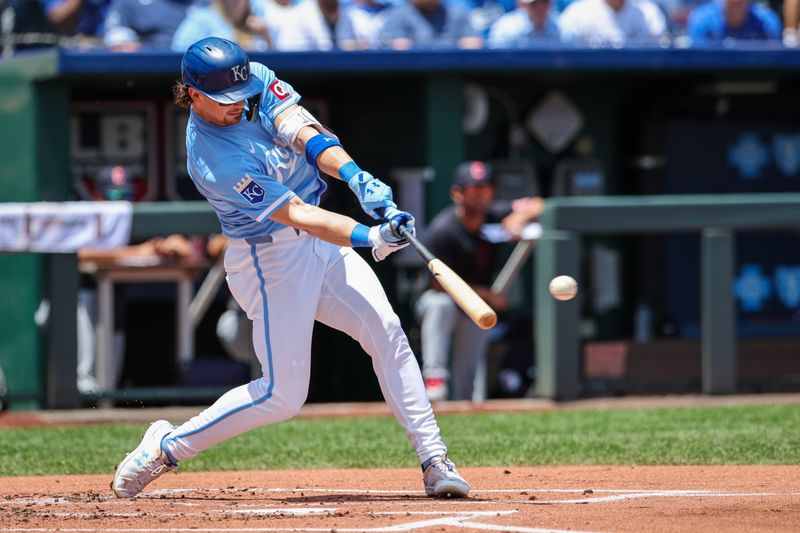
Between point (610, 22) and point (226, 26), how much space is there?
277cm

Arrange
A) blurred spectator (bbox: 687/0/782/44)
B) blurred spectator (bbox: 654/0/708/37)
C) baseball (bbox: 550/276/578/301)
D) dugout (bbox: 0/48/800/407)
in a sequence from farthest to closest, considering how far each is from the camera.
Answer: blurred spectator (bbox: 654/0/708/37)
blurred spectator (bbox: 687/0/782/44)
dugout (bbox: 0/48/800/407)
baseball (bbox: 550/276/578/301)

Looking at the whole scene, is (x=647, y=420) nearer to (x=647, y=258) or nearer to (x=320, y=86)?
(x=647, y=258)

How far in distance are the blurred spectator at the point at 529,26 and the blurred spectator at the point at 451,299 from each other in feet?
4.48

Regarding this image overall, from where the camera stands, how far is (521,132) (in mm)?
11258

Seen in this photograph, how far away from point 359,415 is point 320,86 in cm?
322

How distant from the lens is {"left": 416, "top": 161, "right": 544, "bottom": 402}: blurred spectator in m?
9.37

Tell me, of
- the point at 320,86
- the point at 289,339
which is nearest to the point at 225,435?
the point at 289,339

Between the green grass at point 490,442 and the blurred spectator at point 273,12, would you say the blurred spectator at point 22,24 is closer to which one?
the blurred spectator at point 273,12

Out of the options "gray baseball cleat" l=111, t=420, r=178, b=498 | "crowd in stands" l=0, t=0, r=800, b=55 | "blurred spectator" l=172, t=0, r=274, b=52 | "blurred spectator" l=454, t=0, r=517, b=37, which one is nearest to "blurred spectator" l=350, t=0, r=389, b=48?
"crowd in stands" l=0, t=0, r=800, b=55

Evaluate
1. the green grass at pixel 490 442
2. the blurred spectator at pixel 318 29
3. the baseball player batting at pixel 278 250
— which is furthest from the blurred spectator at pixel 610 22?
the baseball player batting at pixel 278 250

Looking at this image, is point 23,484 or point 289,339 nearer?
point 289,339

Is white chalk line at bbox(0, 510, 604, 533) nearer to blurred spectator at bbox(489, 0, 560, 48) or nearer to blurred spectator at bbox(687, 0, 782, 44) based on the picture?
blurred spectator at bbox(489, 0, 560, 48)

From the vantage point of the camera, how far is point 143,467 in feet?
17.3

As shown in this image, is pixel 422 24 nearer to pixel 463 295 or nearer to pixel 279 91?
pixel 279 91
